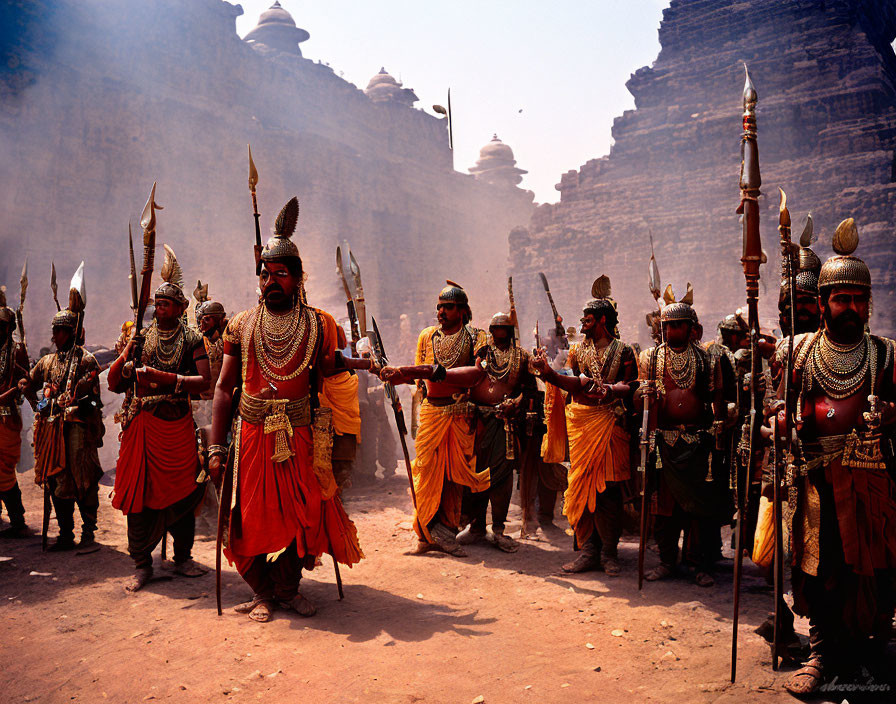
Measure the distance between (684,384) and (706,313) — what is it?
32.7 m

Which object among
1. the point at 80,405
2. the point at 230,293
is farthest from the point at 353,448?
the point at 230,293

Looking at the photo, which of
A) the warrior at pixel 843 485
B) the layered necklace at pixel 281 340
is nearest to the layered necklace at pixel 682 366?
the warrior at pixel 843 485

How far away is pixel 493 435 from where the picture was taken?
6.78 m

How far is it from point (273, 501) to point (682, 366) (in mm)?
3238

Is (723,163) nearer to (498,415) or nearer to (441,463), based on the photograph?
(498,415)

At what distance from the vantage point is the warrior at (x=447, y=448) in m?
6.62

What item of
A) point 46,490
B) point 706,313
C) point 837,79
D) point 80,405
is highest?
point 837,79

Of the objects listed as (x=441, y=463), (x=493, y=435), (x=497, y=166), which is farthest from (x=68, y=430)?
(x=497, y=166)

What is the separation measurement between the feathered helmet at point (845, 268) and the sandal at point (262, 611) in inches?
150

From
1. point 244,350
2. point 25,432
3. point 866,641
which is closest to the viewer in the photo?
point 866,641

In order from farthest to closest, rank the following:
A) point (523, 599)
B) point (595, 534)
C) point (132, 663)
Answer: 1. point (595, 534)
2. point (523, 599)
3. point (132, 663)

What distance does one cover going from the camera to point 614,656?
4.12 meters

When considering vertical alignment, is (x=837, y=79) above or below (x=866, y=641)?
above

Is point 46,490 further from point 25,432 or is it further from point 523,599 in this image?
point 25,432
